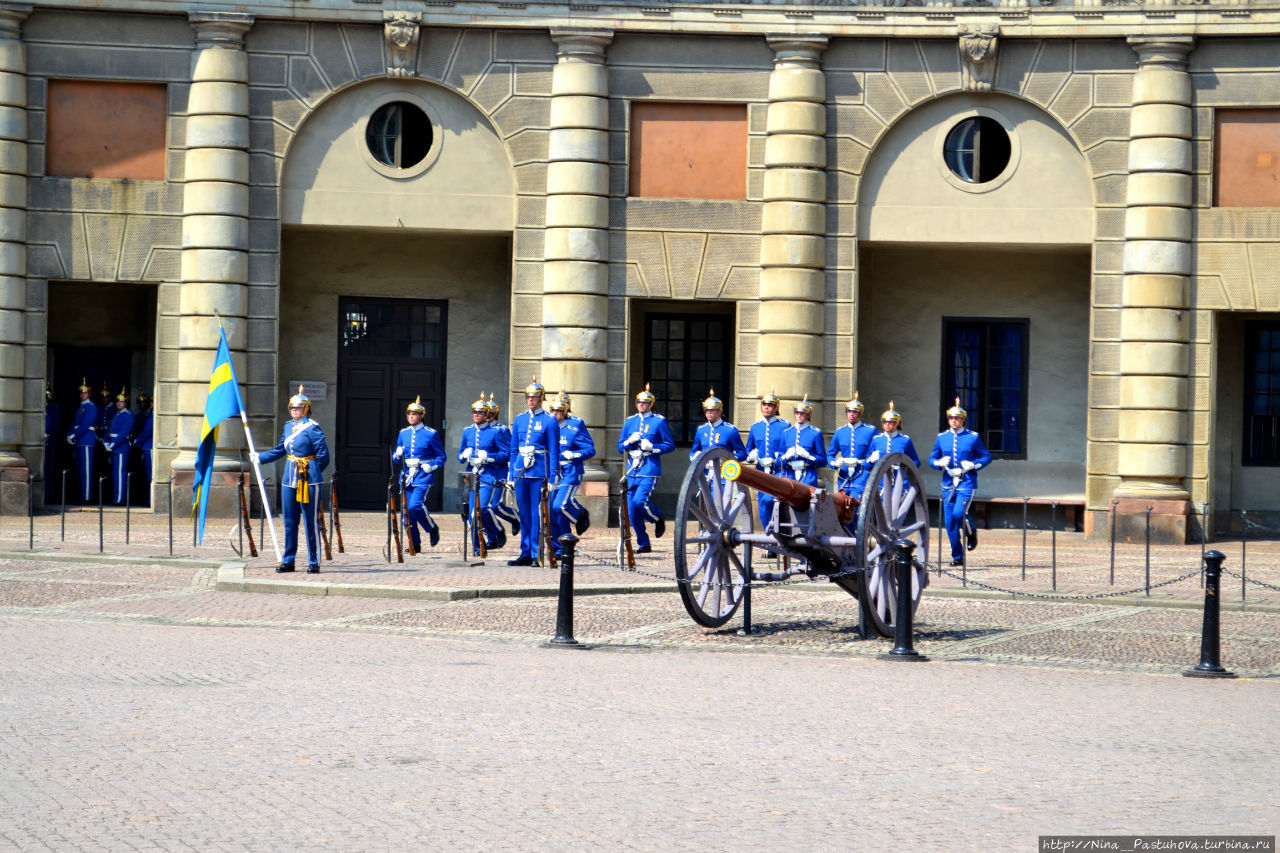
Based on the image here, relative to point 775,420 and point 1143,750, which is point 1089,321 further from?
point 1143,750

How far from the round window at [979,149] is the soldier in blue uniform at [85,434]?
13075mm

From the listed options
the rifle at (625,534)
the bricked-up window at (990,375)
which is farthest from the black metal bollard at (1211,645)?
the bricked-up window at (990,375)

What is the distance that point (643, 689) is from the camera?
10.5 metres

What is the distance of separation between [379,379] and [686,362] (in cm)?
461

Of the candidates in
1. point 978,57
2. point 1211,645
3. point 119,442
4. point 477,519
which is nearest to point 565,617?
point 1211,645

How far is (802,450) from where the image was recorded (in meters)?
21.0

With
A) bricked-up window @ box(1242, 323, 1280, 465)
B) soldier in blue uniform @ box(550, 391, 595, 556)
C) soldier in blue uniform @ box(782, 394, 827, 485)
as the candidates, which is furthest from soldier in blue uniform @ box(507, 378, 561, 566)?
bricked-up window @ box(1242, 323, 1280, 465)

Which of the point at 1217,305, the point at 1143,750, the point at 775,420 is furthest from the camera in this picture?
the point at 1217,305

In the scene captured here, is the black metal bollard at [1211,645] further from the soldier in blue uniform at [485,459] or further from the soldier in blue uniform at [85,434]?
the soldier in blue uniform at [85,434]

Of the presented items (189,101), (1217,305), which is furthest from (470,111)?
(1217,305)

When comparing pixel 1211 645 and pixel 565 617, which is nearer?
pixel 1211 645

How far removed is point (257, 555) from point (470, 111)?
328 inches

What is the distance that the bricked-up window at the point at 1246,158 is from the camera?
78.5 feet

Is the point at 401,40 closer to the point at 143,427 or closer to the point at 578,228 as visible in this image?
the point at 578,228
